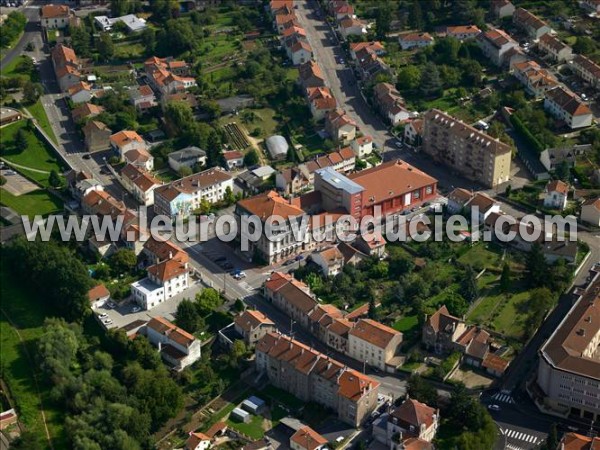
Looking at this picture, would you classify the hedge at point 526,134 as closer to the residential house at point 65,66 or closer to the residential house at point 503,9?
the residential house at point 503,9

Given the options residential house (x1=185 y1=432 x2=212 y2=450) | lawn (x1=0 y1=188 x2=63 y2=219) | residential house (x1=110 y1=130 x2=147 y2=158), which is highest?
residential house (x1=110 y1=130 x2=147 y2=158)

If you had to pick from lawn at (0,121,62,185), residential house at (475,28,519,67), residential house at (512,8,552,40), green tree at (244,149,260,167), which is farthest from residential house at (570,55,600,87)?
lawn at (0,121,62,185)

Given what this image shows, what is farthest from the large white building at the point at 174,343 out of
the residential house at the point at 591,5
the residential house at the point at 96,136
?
the residential house at the point at 591,5

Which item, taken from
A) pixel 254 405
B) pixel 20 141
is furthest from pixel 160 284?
pixel 20 141

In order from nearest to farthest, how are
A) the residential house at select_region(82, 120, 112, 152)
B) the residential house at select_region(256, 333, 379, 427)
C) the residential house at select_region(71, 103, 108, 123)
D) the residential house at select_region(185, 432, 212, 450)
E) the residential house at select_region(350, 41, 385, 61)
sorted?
the residential house at select_region(185, 432, 212, 450), the residential house at select_region(256, 333, 379, 427), the residential house at select_region(82, 120, 112, 152), the residential house at select_region(71, 103, 108, 123), the residential house at select_region(350, 41, 385, 61)

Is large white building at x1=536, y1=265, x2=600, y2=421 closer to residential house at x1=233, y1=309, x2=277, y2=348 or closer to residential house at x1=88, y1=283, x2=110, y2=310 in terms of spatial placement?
residential house at x1=233, y1=309, x2=277, y2=348

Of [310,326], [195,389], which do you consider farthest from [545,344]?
[195,389]
